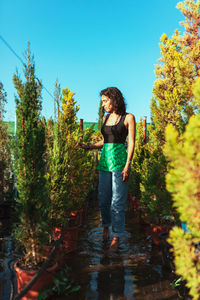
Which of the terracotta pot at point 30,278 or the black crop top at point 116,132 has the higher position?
the black crop top at point 116,132

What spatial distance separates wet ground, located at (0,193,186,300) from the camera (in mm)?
2603

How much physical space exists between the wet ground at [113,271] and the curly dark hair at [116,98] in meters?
2.11

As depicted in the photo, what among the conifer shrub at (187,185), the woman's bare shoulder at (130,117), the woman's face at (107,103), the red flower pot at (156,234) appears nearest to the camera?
the conifer shrub at (187,185)

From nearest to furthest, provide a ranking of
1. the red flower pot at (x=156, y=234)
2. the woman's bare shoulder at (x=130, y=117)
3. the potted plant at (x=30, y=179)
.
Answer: the potted plant at (x=30, y=179) < the woman's bare shoulder at (x=130, y=117) < the red flower pot at (x=156, y=234)

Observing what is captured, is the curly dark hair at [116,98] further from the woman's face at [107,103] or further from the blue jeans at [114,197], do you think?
the blue jeans at [114,197]

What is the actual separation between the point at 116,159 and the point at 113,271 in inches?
58.2

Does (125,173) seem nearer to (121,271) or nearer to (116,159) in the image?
(116,159)

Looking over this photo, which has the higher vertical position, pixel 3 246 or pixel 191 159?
pixel 191 159

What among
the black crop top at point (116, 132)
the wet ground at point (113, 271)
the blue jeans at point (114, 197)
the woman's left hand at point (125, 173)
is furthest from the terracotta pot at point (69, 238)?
the black crop top at point (116, 132)

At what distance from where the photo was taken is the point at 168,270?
3172 millimetres

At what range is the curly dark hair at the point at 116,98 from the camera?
3.74 metres

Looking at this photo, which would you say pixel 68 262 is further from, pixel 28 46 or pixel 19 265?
pixel 28 46

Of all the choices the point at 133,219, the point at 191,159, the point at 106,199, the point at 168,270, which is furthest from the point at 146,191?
the point at 191,159

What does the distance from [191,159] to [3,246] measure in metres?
3.53
